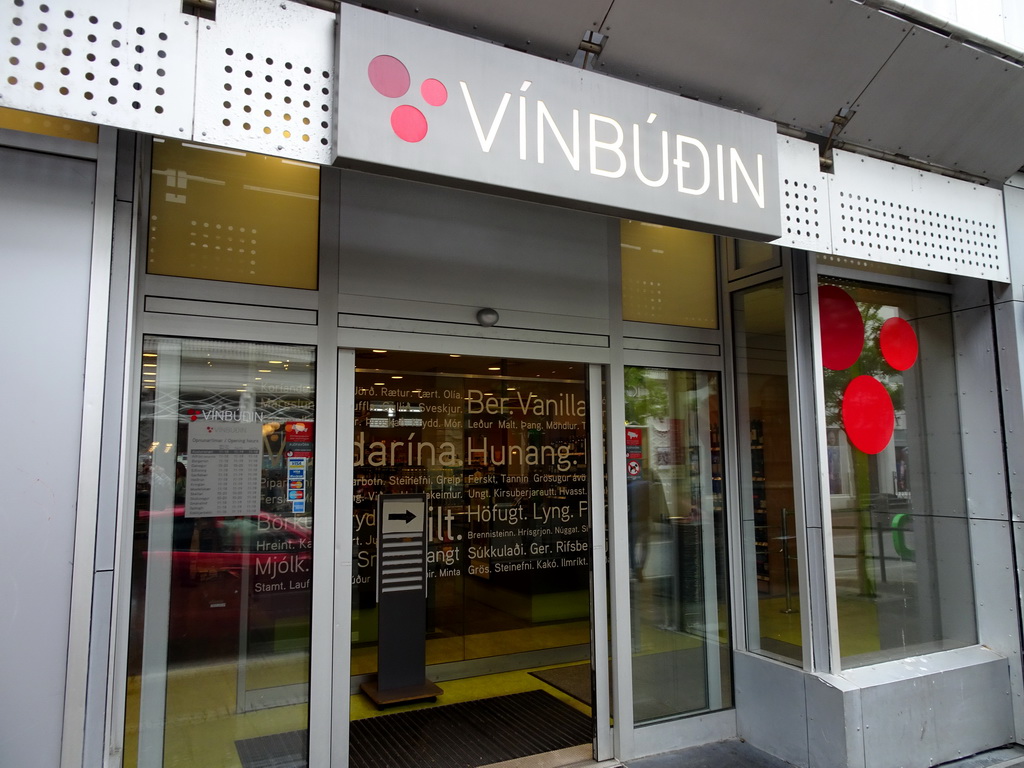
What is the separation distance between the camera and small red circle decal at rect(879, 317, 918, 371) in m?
5.42

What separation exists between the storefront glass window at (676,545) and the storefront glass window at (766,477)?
7.5 inches

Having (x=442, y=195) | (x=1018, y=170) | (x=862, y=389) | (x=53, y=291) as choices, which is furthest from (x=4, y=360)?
(x=1018, y=170)

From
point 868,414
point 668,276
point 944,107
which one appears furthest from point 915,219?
point 668,276

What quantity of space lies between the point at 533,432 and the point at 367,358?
150 cm

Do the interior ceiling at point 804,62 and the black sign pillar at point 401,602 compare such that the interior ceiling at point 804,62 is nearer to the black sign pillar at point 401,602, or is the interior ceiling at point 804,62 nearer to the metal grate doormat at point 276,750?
the black sign pillar at point 401,602

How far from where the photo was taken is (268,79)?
2.90 metres

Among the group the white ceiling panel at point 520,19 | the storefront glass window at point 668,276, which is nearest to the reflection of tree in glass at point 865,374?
the storefront glass window at point 668,276

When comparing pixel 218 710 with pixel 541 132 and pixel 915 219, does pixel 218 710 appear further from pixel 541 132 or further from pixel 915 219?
pixel 915 219

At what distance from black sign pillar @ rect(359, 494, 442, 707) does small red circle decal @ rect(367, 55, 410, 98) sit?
3.19 meters

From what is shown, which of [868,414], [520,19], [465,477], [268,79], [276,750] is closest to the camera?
[268,79]

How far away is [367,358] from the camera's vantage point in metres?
4.52

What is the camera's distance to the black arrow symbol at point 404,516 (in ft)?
17.8

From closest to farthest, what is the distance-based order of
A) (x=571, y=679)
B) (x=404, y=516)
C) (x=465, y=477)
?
(x=404, y=516) < (x=465, y=477) < (x=571, y=679)

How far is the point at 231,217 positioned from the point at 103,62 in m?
1.20
